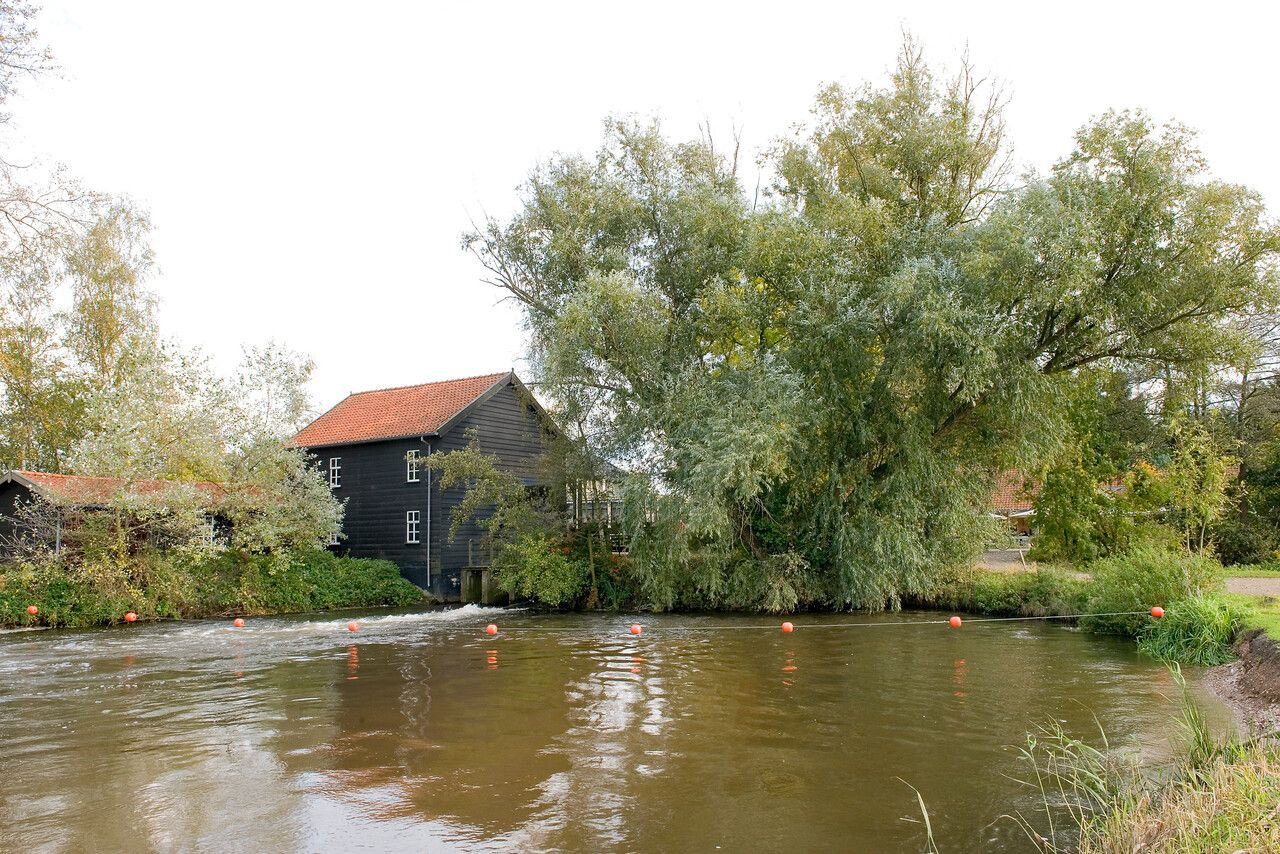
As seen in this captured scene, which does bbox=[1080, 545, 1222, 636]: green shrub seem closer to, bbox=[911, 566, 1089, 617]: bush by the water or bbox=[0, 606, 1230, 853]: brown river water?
bbox=[0, 606, 1230, 853]: brown river water

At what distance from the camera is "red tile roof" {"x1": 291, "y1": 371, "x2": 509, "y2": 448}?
25.9 m

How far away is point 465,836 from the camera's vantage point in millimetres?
5691

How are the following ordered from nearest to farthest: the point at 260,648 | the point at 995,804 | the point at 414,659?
the point at 995,804 < the point at 414,659 < the point at 260,648

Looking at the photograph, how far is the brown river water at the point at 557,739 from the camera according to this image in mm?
5859

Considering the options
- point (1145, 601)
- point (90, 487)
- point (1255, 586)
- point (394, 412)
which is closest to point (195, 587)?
point (90, 487)

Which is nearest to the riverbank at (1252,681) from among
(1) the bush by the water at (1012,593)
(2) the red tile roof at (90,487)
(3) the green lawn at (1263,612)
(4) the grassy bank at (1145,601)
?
(3) the green lawn at (1263,612)

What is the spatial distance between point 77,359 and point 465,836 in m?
29.6

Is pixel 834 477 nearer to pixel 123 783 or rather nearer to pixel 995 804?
pixel 995 804

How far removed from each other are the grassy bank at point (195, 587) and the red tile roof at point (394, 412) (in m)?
4.20

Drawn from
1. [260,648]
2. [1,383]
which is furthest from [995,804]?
[1,383]

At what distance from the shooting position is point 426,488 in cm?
2539

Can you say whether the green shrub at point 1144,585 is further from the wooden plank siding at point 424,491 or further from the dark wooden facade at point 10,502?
the dark wooden facade at point 10,502

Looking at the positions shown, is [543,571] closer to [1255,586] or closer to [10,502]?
[10,502]

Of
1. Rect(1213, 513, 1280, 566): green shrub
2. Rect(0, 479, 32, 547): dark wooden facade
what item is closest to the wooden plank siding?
Rect(0, 479, 32, 547): dark wooden facade
